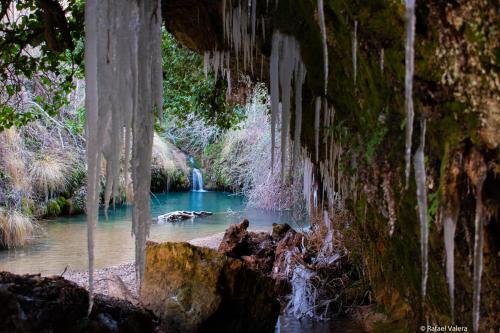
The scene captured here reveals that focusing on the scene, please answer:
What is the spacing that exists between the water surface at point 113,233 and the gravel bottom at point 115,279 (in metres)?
0.54

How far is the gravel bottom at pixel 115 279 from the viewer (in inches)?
271

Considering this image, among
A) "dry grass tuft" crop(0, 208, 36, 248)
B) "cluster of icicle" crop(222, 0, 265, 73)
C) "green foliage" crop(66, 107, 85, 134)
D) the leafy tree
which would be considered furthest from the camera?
"dry grass tuft" crop(0, 208, 36, 248)

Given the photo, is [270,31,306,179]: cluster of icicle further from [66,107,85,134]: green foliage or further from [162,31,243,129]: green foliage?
[66,107,85,134]: green foliage

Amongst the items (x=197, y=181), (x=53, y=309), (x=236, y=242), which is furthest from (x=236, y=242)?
(x=197, y=181)

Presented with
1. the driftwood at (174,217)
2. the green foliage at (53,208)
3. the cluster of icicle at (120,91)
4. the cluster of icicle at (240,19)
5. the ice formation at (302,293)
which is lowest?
the ice formation at (302,293)

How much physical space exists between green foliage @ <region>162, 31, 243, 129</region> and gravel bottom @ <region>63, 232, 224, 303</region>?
265 cm

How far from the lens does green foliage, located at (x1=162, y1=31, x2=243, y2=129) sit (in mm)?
7922

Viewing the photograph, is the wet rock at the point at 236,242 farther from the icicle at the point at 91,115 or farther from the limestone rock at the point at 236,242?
the icicle at the point at 91,115

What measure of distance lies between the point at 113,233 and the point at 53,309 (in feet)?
27.5

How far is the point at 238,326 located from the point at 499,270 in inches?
154

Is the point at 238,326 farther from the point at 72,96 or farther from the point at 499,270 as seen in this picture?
the point at 72,96

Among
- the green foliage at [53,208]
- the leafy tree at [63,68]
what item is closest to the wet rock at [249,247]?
the leafy tree at [63,68]

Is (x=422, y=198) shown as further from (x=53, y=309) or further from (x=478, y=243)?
(x=53, y=309)

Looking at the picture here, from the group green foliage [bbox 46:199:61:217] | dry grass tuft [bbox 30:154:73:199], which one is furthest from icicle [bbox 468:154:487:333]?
green foliage [bbox 46:199:61:217]
